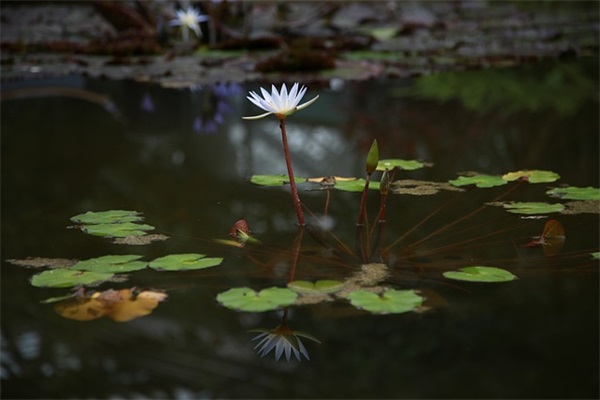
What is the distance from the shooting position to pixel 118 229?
161 cm

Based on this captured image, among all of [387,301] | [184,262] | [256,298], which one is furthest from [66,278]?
[387,301]

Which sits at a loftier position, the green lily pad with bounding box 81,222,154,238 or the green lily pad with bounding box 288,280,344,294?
the green lily pad with bounding box 81,222,154,238

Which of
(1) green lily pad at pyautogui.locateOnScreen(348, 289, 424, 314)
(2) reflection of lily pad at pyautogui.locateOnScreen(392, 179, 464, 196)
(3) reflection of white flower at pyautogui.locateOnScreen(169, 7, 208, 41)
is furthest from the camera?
(3) reflection of white flower at pyautogui.locateOnScreen(169, 7, 208, 41)

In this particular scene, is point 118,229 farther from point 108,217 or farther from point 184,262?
point 184,262

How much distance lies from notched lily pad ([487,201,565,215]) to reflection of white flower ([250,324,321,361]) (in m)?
0.70

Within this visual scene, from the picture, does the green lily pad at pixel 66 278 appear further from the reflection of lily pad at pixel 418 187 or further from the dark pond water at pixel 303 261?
the reflection of lily pad at pixel 418 187

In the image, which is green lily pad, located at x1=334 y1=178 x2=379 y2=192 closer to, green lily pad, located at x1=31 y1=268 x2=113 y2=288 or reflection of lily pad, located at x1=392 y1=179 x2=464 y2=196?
reflection of lily pad, located at x1=392 y1=179 x2=464 y2=196

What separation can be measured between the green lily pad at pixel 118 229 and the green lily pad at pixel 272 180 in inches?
16.1

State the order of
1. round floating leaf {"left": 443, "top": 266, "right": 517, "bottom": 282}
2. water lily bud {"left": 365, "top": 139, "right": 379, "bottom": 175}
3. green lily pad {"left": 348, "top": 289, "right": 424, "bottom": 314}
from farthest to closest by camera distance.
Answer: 1. water lily bud {"left": 365, "top": 139, "right": 379, "bottom": 175}
2. round floating leaf {"left": 443, "top": 266, "right": 517, "bottom": 282}
3. green lily pad {"left": 348, "top": 289, "right": 424, "bottom": 314}

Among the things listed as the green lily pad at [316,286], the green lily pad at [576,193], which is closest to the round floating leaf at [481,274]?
the green lily pad at [316,286]

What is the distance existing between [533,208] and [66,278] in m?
0.92

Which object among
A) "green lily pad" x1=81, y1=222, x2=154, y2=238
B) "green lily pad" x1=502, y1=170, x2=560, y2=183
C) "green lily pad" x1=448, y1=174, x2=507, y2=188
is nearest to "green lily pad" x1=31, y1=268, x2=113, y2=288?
"green lily pad" x1=81, y1=222, x2=154, y2=238

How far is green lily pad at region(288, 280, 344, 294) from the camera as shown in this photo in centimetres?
125

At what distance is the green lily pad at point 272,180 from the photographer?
195 cm
